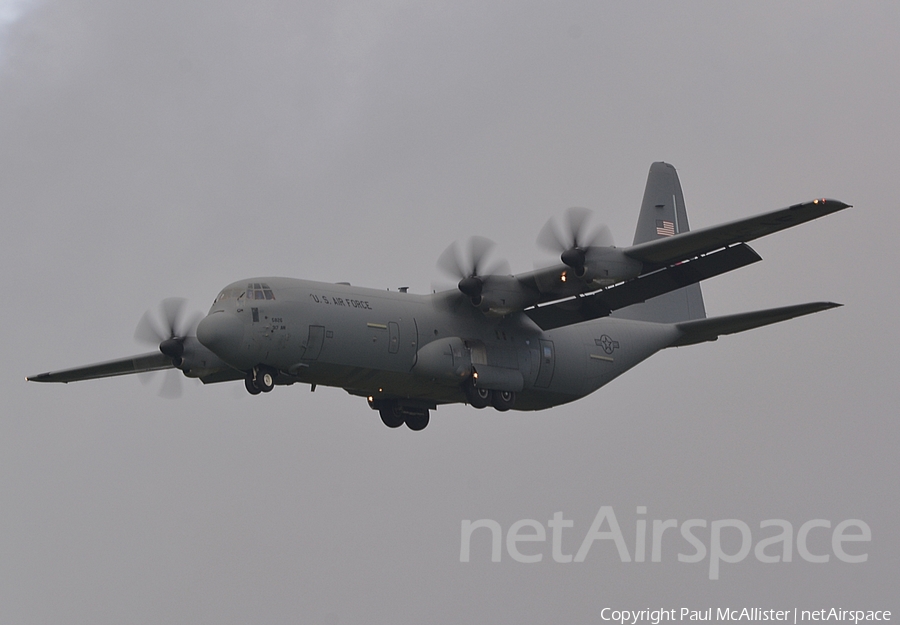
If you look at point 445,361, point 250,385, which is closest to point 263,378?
point 250,385

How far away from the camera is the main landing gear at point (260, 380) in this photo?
2781cm

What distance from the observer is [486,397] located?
30.3m

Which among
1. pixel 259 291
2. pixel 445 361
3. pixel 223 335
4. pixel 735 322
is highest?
pixel 735 322

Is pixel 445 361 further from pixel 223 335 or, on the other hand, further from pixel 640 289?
pixel 223 335

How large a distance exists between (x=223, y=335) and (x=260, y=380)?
4.27 ft

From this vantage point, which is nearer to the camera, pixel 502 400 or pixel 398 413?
pixel 502 400

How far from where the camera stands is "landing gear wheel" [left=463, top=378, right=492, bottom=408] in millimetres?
30031

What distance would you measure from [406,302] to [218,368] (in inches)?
178

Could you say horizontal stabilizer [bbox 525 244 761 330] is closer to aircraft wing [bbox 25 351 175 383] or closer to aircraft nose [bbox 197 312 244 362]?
aircraft nose [bbox 197 312 244 362]

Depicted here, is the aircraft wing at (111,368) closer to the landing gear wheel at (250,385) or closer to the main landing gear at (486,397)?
the landing gear wheel at (250,385)

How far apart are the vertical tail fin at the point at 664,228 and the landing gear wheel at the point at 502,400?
4929 mm

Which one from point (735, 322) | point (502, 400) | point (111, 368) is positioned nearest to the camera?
point (502, 400)

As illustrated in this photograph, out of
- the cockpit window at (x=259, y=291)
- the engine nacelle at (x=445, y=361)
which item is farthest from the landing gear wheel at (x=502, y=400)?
the cockpit window at (x=259, y=291)

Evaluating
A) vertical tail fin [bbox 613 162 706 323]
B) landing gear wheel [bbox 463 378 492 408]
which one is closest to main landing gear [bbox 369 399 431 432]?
landing gear wheel [bbox 463 378 492 408]
